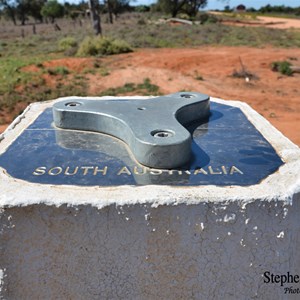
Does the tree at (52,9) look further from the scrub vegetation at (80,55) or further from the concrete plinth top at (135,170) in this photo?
the concrete plinth top at (135,170)

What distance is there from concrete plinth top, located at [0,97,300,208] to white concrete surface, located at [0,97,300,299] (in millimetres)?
11

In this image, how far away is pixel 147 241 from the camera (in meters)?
1.92

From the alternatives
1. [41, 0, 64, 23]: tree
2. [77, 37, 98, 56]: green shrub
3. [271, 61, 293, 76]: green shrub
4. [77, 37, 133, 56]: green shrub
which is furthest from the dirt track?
[41, 0, 64, 23]: tree

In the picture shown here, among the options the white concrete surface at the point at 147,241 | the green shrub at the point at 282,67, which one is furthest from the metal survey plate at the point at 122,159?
the green shrub at the point at 282,67

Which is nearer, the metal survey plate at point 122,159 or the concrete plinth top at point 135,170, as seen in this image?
the concrete plinth top at point 135,170

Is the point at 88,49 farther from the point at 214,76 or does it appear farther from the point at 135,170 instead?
the point at 135,170

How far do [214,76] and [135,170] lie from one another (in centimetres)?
1016

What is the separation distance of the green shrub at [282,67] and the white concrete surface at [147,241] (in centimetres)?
1093

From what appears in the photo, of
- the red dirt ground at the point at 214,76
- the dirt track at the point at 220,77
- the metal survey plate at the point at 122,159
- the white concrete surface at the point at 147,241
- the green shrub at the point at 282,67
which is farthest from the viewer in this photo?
the green shrub at the point at 282,67

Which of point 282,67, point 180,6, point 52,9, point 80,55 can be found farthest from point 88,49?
point 52,9

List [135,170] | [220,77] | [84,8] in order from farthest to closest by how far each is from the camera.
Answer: [84,8], [220,77], [135,170]

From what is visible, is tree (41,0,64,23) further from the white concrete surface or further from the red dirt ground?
the white concrete surface

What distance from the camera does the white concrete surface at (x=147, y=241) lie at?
1860 millimetres

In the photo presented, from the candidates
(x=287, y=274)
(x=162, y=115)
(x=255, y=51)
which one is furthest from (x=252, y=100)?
(x=287, y=274)
